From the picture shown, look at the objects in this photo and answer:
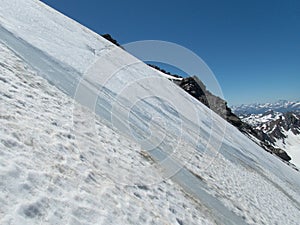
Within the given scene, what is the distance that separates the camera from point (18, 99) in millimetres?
6867

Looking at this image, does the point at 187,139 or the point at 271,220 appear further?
the point at 187,139

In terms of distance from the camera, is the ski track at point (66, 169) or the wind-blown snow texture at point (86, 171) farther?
the wind-blown snow texture at point (86, 171)

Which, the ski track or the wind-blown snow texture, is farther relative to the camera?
the wind-blown snow texture

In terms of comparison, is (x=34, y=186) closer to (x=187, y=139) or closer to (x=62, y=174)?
(x=62, y=174)

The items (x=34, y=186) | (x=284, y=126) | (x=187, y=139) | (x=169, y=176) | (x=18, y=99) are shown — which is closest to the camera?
(x=34, y=186)

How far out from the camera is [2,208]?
Answer: 11.7 feet

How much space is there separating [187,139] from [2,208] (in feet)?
42.1

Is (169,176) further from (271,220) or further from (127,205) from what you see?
(271,220)

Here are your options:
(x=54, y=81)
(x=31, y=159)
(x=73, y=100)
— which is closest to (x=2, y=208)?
(x=31, y=159)

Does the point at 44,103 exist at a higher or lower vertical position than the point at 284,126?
lower

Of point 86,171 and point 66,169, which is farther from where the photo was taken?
point 86,171

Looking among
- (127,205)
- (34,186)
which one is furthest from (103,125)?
(34,186)

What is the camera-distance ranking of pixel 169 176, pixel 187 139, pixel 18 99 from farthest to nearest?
pixel 187 139 < pixel 169 176 < pixel 18 99

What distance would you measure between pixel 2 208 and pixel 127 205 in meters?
2.50
